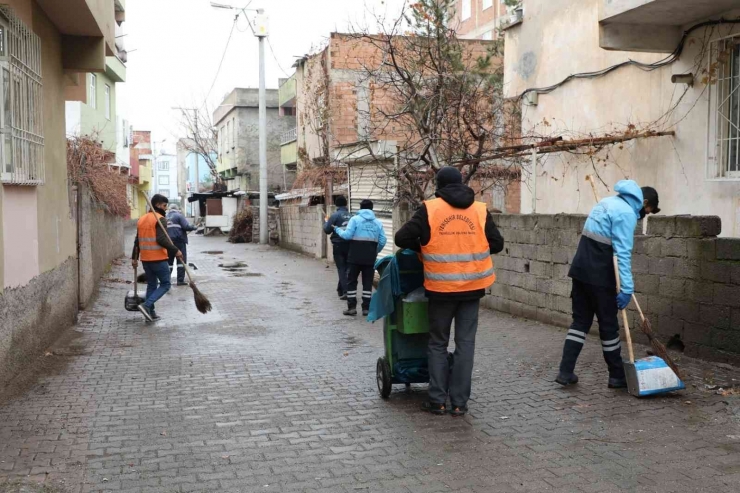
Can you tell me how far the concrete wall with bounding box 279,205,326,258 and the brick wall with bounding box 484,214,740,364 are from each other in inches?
477

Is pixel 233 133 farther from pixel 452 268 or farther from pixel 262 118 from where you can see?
pixel 452 268

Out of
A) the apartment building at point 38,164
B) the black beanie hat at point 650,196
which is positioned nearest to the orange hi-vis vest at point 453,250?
the black beanie hat at point 650,196

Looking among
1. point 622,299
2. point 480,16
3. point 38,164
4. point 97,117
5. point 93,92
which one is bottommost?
point 622,299

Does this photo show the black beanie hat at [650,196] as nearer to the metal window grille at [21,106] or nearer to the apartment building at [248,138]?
the metal window grille at [21,106]

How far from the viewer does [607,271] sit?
6383mm

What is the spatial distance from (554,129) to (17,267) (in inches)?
343

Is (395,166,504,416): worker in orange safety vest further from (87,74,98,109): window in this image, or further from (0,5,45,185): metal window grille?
(87,74,98,109): window

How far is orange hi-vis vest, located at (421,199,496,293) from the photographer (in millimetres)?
5820

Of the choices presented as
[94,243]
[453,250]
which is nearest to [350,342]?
[453,250]

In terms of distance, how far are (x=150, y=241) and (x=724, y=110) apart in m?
7.83

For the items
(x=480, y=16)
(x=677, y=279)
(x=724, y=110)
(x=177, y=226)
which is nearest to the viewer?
(x=677, y=279)

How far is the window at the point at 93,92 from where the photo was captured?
2788cm

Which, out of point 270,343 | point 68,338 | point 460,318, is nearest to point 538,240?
point 270,343

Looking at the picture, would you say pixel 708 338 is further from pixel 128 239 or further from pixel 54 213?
pixel 128 239
